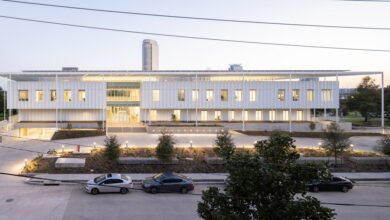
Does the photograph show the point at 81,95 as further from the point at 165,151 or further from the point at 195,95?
the point at 165,151

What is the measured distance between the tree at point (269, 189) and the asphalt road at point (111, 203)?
8.28 metres

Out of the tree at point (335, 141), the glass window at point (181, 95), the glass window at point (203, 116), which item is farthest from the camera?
the glass window at point (203, 116)

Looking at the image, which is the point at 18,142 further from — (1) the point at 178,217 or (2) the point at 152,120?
(1) the point at 178,217

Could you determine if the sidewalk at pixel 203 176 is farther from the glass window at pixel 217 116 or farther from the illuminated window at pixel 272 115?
the glass window at pixel 217 116

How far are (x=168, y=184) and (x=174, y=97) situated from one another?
105 ft

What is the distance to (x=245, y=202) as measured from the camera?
8875 mm

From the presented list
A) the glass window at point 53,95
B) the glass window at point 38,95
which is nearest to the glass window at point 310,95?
the glass window at point 53,95

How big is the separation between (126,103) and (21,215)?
133ft

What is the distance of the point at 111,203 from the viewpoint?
1861cm

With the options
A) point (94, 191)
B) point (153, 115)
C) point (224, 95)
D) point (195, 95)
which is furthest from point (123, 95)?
point (94, 191)

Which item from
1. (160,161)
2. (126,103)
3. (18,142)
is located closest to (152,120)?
(126,103)

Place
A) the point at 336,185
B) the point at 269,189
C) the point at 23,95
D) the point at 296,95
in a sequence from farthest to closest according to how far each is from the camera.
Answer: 1. the point at 296,95
2. the point at 23,95
3. the point at 336,185
4. the point at 269,189

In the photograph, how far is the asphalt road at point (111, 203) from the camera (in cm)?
1669

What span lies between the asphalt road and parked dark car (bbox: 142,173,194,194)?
0.44 m
